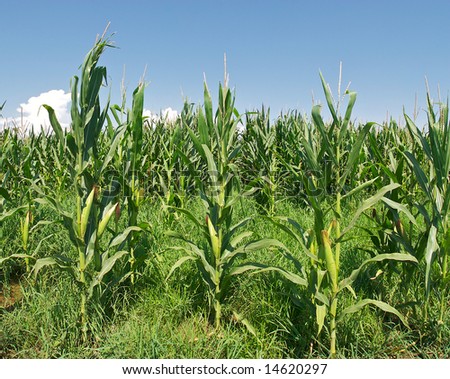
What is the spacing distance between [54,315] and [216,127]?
6.23 ft

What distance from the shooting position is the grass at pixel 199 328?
2.55 m

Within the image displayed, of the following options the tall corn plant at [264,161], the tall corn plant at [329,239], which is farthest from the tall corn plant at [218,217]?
the tall corn plant at [264,161]

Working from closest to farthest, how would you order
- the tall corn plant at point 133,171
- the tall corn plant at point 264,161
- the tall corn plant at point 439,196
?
the tall corn plant at point 439,196 → the tall corn plant at point 133,171 → the tall corn plant at point 264,161

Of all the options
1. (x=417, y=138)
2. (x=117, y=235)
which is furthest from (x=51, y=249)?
(x=417, y=138)

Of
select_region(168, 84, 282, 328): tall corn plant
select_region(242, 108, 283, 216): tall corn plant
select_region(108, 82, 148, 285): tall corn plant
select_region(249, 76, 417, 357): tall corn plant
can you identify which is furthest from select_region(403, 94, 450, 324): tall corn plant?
select_region(242, 108, 283, 216): tall corn plant

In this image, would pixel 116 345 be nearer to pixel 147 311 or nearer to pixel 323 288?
pixel 147 311

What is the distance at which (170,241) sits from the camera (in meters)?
4.24

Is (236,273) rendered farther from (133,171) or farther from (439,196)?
(439,196)

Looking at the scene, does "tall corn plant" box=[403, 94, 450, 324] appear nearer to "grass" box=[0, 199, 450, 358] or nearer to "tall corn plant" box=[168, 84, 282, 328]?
"grass" box=[0, 199, 450, 358]

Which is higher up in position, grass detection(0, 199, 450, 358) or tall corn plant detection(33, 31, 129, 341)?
tall corn plant detection(33, 31, 129, 341)

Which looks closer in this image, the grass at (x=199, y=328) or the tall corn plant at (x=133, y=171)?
the grass at (x=199, y=328)

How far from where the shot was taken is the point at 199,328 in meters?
2.76

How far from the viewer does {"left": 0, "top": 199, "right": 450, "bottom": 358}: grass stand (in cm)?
255

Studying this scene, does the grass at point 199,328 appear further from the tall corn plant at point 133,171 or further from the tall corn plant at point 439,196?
the tall corn plant at point 439,196
